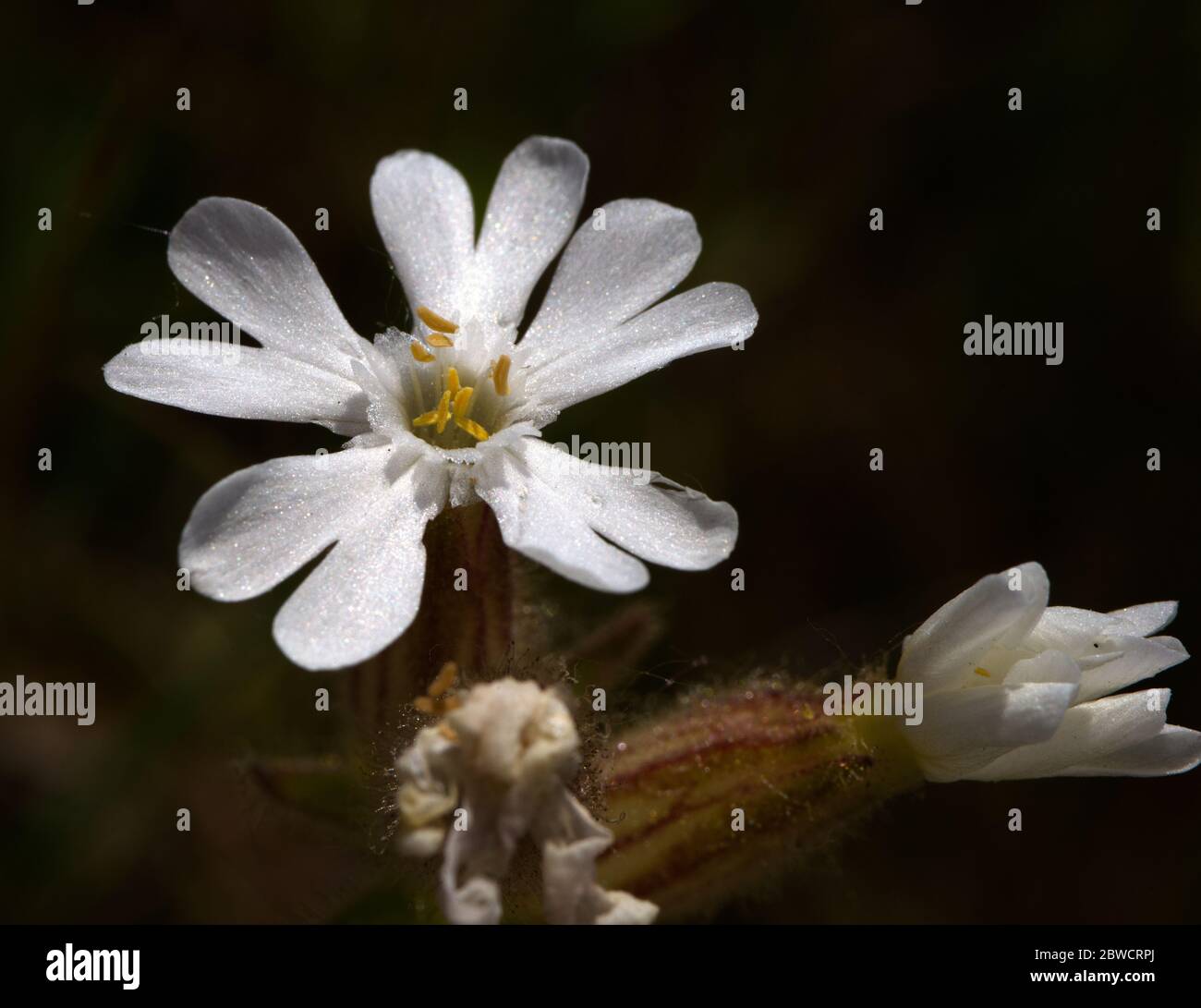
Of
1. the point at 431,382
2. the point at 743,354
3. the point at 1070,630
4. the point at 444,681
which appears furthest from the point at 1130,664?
the point at 743,354

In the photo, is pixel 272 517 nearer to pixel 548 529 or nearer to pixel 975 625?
pixel 548 529

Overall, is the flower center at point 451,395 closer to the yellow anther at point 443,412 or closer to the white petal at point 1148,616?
the yellow anther at point 443,412

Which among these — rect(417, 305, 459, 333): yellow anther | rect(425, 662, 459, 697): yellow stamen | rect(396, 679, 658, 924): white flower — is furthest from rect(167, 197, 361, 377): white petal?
rect(396, 679, 658, 924): white flower

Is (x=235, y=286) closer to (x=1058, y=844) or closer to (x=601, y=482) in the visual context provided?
(x=601, y=482)

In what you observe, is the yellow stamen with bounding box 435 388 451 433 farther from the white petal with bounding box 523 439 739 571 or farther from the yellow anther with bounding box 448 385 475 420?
the white petal with bounding box 523 439 739 571

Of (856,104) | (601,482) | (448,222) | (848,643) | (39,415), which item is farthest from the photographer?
(856,104)

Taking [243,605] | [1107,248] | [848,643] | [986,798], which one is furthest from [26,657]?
[1107,248]

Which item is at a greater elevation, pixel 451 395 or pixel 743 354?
pixel 743 354
